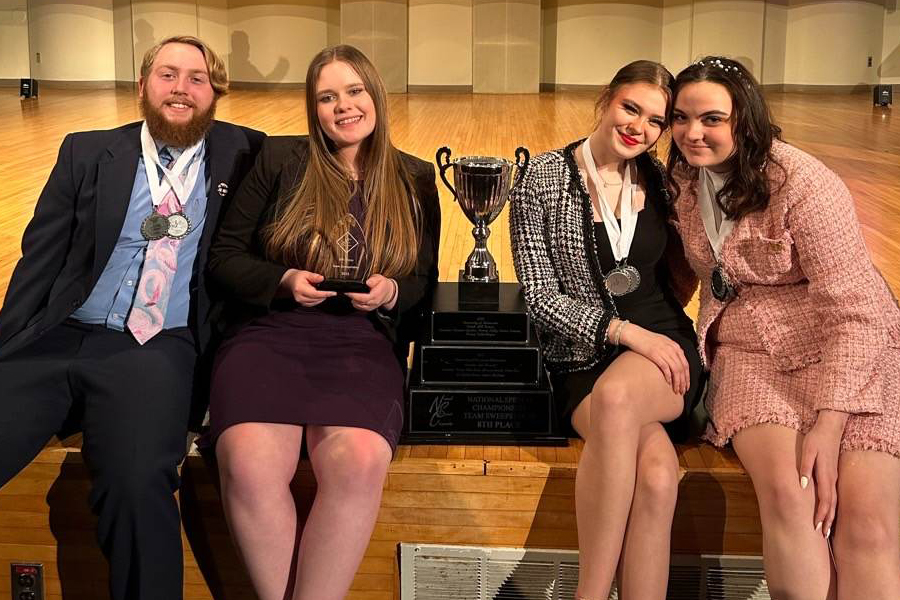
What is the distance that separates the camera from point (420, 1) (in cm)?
1533

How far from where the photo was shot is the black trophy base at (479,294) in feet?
A: 8.52

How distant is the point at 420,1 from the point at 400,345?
529 inches

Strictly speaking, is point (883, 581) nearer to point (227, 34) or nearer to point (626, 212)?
point (626, 212)

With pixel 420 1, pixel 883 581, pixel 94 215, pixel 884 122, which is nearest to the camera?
pixel 883 581

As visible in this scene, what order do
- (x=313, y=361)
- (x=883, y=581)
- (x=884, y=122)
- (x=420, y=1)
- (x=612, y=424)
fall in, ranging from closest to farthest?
(x=883, y=581) → (x=612, y=424) → (x=313, y=361) → (x=884, y=122) → (x=420, y=1)

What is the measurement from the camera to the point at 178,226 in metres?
2.53

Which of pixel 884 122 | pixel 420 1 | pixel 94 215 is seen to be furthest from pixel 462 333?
pixel 420 1

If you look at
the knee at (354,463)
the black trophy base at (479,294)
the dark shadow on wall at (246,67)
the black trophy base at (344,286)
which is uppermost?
the dark shadow on wall at (246,67)

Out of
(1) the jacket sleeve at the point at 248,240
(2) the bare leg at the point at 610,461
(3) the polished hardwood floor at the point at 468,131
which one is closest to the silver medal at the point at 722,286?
(2) the bare leg at the point at 610,461

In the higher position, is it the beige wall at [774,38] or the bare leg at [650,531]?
the beige wall at [774,38]

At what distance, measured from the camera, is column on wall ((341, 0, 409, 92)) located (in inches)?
602

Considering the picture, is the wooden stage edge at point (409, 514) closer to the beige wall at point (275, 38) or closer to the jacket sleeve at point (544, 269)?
the jacket sleeve at point (544, 269)

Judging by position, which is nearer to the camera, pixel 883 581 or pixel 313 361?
pixel 883 581

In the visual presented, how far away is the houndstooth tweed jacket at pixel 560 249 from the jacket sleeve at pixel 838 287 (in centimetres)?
36
